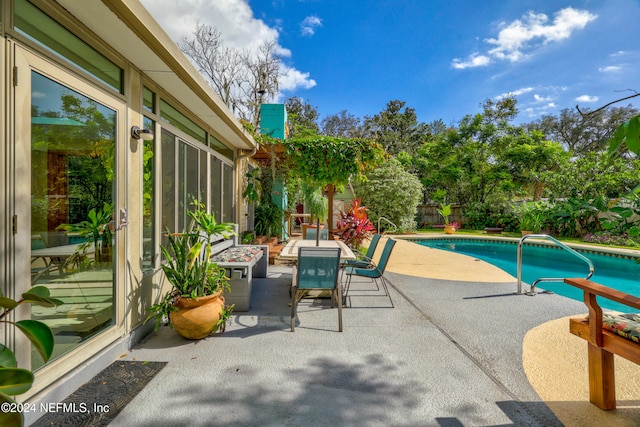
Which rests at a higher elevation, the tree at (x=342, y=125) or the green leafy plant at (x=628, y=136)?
the tree at (x=342, y=125)

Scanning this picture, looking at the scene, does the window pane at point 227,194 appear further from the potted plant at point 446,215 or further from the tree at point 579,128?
the tree at point 579,128

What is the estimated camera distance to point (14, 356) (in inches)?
47.4

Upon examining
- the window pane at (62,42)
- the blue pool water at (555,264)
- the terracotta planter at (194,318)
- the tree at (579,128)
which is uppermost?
the tree at (579,128)

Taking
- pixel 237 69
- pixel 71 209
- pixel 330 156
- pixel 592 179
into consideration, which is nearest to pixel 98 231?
pixel 71 209

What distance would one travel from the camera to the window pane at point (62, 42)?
190cm

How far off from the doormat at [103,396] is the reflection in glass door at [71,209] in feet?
1.06

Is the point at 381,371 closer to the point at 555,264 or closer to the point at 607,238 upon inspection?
the point at 555,264

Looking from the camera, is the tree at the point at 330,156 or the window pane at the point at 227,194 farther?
the tree at the point at 330,156

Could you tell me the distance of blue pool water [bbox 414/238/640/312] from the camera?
21.7 ft

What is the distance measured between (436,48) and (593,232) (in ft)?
33.3

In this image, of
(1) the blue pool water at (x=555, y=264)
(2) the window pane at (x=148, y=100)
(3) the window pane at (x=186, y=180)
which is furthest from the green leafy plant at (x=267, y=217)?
(1) the blue pool water at (x=555, y=264)

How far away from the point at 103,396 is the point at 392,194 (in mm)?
13297

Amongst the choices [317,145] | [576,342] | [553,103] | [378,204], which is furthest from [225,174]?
[553,103]

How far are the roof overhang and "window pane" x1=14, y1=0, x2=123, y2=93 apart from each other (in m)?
0.14
